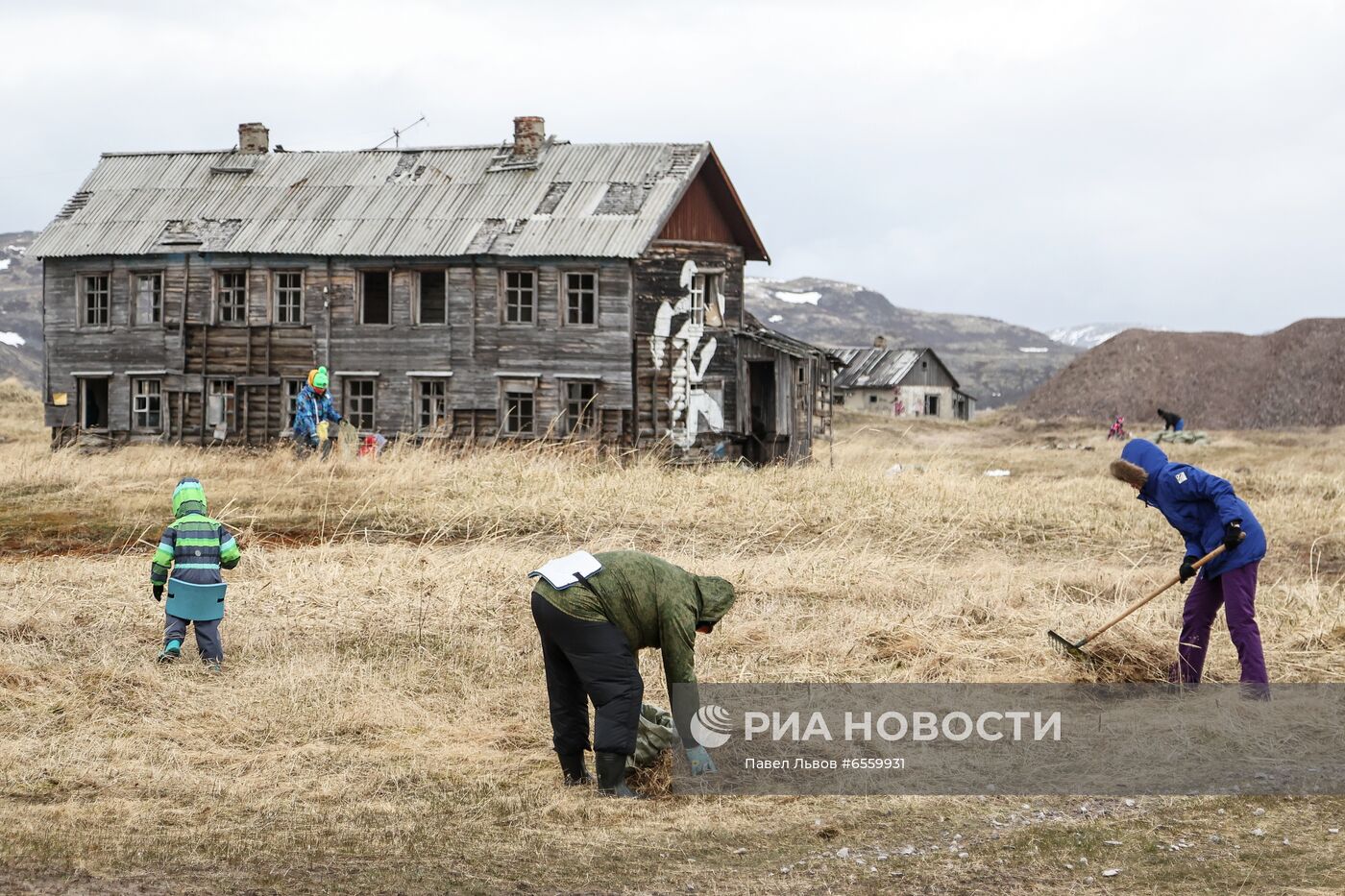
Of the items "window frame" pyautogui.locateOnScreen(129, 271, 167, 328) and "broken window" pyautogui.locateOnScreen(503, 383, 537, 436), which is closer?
"broken window" pyautogui.locateOnScreen(503, 383, 537, 436)

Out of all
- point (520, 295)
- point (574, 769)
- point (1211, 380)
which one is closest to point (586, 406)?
point (520, 295)

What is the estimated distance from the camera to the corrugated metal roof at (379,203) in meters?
26.0

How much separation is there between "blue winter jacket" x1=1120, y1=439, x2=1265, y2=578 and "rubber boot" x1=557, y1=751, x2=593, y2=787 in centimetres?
389

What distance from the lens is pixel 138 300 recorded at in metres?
28.2

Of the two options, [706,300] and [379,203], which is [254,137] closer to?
[379,203]

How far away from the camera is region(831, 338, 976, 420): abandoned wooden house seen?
62.2 metres

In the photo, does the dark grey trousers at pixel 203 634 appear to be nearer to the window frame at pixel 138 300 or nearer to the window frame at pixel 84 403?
the window frame at pixel 138 300

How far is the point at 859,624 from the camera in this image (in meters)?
10.7

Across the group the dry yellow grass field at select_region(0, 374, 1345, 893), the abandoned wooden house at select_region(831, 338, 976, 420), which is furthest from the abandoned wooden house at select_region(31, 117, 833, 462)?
the abandoned wooden house at select_region(831, 338, 976, 420)

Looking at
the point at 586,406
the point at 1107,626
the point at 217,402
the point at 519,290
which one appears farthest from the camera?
the point at 217,402

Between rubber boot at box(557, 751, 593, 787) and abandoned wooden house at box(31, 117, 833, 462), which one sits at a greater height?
abandoned wooden house at box(31, 117, 833, 462)

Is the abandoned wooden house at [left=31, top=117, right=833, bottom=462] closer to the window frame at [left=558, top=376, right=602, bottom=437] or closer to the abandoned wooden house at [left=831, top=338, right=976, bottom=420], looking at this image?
the window frame at [left=558, top=376, right=602, bottom=437]

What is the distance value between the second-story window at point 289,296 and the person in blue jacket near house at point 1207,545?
2098cm

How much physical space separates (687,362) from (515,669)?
1693 centimetres
